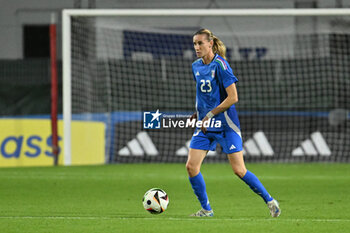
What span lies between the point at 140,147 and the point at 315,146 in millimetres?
3678

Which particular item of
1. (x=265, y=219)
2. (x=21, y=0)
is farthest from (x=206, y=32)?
(x=21, y=0)

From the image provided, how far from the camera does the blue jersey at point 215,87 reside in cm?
744

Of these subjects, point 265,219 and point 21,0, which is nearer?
point 265,219

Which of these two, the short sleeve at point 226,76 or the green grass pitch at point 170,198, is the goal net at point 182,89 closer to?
the green grass pitch at point 170,198

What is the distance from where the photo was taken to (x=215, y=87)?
7492 mm

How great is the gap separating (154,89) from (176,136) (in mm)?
1586

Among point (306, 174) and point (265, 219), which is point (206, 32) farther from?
point (306, 174)

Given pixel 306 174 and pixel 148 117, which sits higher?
pixel 148 117

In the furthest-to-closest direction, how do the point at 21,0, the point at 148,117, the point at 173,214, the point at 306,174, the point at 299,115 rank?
the point at 21,0, the point at 299,115, the point at 306,174, the point at 173,214, the point at 148,117

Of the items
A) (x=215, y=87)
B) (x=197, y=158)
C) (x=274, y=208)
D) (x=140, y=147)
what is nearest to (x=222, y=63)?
(x=215, y=87)

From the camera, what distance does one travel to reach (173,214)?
8016mm

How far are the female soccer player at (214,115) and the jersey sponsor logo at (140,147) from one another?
847cm

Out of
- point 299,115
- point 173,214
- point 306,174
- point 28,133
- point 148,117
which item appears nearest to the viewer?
point 148,117

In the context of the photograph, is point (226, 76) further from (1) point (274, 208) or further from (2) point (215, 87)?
(1) point (274, 208)
